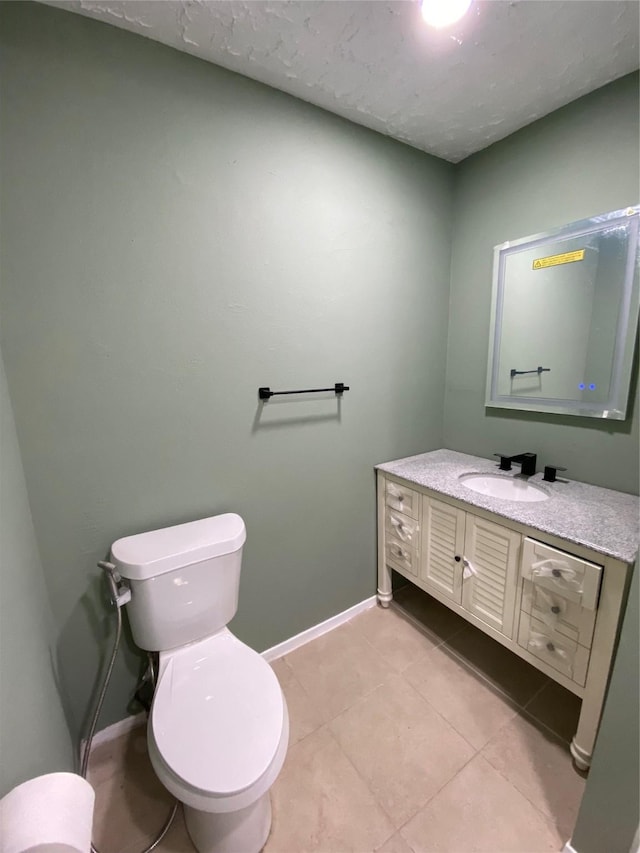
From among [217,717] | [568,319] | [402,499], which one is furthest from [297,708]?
[568,319]

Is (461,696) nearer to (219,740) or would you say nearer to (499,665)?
(499,665)

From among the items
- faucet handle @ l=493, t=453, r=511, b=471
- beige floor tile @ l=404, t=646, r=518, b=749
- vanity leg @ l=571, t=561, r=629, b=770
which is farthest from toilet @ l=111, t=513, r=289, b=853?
faucet handle @ l=493, t=453, r=511, b=471

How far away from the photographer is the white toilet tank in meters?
1.11

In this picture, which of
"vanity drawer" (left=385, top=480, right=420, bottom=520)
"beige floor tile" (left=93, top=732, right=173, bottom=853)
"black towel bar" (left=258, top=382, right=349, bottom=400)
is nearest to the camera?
"beige floor tile" (left=93, top=732, right=173, bottom=853)

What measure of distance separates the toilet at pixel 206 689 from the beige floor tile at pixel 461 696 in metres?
0.77

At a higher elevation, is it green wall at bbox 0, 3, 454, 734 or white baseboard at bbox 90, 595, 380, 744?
green wall at bbox 0, 3, 454, 734

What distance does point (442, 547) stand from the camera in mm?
1599

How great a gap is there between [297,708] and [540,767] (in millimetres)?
898

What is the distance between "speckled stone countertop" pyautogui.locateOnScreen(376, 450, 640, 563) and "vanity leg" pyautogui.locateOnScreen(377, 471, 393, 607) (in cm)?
19

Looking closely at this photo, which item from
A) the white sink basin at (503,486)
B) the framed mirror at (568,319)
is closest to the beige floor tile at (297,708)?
the white sink basin at (503,486)

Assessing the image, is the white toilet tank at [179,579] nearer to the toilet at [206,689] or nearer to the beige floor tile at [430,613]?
the toilet at [206,689]

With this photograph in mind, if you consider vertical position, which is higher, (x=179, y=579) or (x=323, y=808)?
(x=179, y=579)

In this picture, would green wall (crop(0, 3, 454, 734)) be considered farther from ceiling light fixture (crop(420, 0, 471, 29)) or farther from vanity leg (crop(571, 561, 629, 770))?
vanity leg (crop(571, 561, 629, 770))

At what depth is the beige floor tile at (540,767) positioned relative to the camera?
1.10m
